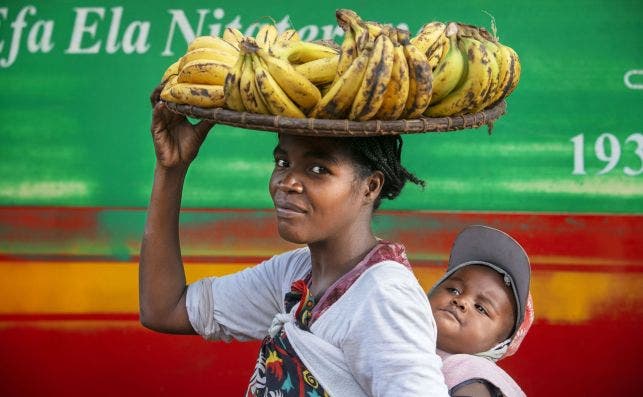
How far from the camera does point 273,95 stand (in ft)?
7.27

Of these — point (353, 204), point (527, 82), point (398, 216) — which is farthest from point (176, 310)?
point (527, 82)

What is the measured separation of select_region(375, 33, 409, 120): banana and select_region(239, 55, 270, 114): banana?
25 cm

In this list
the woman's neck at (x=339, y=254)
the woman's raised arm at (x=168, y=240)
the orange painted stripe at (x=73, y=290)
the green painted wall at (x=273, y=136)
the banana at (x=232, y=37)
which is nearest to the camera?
the woman's neck at (x=339, y=254)

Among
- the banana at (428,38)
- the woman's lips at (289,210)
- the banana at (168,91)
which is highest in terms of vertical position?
the banana at (428,38)

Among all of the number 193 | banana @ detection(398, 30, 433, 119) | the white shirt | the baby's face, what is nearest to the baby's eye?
the baby's face

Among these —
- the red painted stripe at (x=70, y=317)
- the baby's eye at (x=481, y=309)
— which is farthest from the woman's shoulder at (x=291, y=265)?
the red painted stripe at (x=70, y=317)

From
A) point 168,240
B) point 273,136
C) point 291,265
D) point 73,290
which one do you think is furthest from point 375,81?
point 73,290

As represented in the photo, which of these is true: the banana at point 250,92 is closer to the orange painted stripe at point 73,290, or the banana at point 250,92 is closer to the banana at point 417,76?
the banana at point 417,76

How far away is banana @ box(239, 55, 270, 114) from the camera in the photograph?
87.9 inches

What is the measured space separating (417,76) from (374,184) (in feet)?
1.17

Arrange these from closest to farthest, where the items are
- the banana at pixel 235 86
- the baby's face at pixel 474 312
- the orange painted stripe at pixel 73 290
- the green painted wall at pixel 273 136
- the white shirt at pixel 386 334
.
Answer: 1. the white shirt at pixel 386 334
2. the banana at pixel 235 86
3. the baby's face at pixel 474 312
4. the green painted wall at pixel 273 136
5. the orange painted stripe at pixel 73 290

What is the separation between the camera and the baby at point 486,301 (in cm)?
291

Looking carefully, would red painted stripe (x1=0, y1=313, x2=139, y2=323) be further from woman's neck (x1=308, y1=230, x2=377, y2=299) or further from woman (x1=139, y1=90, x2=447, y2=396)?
woman's neck (x1=308, y1=230, x2=377, y2=299)

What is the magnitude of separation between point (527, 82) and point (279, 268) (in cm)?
212
